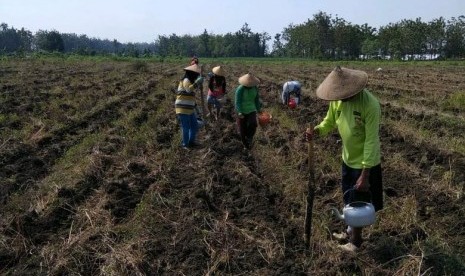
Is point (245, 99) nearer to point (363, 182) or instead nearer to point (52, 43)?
point (363, 182)

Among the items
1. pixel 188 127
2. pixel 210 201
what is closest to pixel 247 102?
pixel 188 127

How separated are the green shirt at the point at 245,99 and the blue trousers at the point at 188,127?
93 cm

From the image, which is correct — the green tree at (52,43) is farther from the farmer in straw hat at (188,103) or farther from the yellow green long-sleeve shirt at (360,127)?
the yellow green long-sleeve shirt at (360,127)

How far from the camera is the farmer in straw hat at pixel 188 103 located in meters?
7.30

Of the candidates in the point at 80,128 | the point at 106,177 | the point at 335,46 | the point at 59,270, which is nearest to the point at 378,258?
the point at 59,270

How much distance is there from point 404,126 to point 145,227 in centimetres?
628

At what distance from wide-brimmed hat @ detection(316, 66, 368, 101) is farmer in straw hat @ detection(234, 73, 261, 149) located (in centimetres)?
332

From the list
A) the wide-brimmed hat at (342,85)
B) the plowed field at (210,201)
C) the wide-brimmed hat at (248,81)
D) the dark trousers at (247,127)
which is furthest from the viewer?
the dark trousers at (247,127)

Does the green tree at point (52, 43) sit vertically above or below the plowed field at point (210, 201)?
above

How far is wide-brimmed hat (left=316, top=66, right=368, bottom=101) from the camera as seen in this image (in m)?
3.61

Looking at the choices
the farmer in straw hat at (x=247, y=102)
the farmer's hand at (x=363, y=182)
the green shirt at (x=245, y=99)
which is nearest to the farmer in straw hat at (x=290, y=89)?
the farmer in straw hat at (x=247, y=102)

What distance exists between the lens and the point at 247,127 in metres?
7.41

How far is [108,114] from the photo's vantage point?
35.9ft

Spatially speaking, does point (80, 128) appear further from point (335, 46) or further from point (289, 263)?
point (335, 46)
